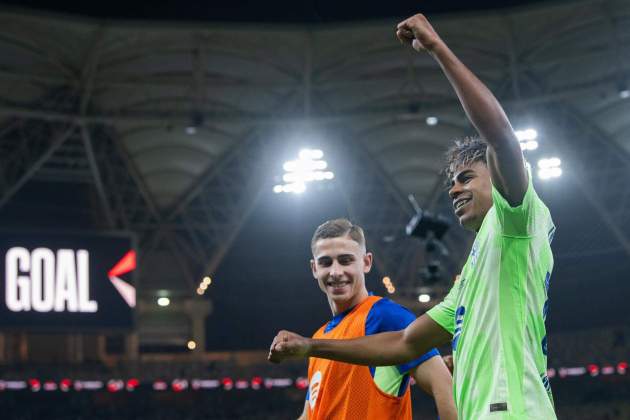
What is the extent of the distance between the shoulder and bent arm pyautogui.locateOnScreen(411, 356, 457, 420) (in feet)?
0.82

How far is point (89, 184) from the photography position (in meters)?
36.9

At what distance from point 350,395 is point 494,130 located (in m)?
1.95

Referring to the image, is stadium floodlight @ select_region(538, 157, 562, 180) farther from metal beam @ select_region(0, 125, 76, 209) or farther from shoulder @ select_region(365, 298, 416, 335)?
shoulder @ select_region(365, 298, 416, 335)

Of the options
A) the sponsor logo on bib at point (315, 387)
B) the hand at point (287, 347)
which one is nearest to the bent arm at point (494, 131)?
the hand at point (287, 347)

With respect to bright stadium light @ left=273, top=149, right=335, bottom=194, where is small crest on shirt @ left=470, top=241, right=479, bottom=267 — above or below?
below

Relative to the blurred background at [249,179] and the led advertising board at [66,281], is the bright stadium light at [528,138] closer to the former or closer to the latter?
the blurred background at [249,179]

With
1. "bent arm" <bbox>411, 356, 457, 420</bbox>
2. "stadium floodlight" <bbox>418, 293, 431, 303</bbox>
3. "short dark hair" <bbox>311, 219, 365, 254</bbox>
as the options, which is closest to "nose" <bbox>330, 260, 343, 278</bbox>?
"short dark hair" <bbox>311, 219, 365, 254</bbox>

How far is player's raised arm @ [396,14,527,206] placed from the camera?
3268 mm

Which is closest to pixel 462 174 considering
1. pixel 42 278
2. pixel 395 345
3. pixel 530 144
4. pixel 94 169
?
pixel 395 345

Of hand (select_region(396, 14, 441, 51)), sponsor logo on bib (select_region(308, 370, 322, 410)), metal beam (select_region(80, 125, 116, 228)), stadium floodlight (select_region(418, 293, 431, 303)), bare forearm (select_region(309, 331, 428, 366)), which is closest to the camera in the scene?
hand (select_region(396, 14, 441, 51))

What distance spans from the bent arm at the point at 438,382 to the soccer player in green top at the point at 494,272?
0.88 metres

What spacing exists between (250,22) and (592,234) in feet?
58.1

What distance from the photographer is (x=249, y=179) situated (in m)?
33.7

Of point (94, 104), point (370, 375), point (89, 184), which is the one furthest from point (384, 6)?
point (370, 375)
